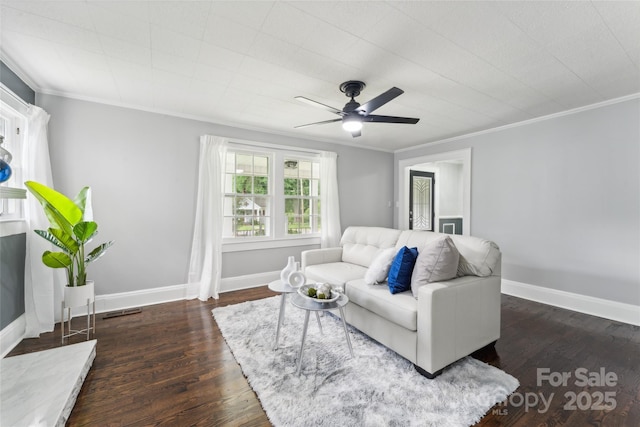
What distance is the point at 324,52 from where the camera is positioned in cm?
210

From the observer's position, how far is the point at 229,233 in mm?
4027

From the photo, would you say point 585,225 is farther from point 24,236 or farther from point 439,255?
point 24,236

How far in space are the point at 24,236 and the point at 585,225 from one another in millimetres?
6121

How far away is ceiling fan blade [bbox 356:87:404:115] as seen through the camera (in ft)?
6.87

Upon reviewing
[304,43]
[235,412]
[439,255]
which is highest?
[304,43]

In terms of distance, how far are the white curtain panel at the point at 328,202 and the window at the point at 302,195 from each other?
13 centimetres

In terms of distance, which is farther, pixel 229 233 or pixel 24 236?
pixel 229 233

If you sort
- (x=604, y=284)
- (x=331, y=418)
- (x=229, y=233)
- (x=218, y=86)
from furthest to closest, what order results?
1. (x=229, y=233)
2. (x=604, y=284)
3. (x=218, y=86)
4. (x=331, y=418)

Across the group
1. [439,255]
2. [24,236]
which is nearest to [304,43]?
[439,255]

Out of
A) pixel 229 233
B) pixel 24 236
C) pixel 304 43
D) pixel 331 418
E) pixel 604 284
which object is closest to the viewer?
pixel 331 418

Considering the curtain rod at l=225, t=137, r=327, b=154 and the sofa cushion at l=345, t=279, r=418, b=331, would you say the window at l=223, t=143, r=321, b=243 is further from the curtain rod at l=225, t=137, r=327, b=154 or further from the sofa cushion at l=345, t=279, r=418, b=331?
the sofa cushion at l=345, t=279, r=418, b=331

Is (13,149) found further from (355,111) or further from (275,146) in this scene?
(355,111)

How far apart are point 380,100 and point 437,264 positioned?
56.3 inches

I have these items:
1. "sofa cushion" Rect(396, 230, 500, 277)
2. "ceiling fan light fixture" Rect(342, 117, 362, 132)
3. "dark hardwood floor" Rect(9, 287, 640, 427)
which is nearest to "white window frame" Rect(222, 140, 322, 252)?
"dark hardwood floor" Rect(9, 287, 640, 427)
